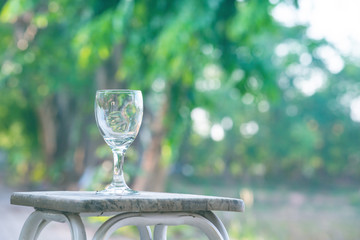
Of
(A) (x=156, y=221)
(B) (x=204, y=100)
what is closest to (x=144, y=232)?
(A) (x=156, y=221)

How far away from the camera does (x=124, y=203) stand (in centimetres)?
134

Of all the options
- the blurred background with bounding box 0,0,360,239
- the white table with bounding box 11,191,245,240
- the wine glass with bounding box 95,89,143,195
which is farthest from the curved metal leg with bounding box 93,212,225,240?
the blurred background with bounding box 0,0,360,239

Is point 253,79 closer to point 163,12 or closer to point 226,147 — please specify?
point 163,12

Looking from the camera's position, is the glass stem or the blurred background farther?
the blurred background

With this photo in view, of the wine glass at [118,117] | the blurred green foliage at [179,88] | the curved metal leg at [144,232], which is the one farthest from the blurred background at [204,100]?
the wine glass at [118,117]

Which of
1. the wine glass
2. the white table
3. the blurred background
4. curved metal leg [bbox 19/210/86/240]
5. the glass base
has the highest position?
the blurred background

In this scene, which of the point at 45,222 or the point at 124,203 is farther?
the point at 45,222

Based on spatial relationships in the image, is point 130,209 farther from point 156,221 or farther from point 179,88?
point 179,88

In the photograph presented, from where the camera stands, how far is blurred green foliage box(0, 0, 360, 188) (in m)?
4.36

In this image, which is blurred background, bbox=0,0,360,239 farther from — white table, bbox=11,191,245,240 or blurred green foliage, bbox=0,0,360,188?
white table, bbox=11,191,245,240

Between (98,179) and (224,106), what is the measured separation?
39.2 feet

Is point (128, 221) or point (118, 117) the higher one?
point (118, 117)

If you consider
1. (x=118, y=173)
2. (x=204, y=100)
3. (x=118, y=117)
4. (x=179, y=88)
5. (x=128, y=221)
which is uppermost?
(x=204, y=100)

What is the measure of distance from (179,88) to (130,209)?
4260 millimetres
